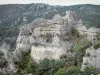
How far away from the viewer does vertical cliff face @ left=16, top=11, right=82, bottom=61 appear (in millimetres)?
44553

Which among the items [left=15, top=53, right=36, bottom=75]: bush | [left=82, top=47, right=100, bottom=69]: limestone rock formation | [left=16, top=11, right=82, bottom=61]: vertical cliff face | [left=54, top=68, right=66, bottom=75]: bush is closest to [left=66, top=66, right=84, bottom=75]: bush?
[left=54, top=68, right=66, bottom=75]: bush

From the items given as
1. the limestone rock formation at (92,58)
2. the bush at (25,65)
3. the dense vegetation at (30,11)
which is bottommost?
the bush at (25,65)

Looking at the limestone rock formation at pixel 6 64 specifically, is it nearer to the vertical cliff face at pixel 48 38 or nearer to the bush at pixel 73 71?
the vertical cliff face at pixel 48 38

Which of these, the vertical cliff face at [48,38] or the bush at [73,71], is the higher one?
the vertical cliff face at [48,38]

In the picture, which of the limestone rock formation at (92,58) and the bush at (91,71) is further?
the limestone rock formation at (92,58)

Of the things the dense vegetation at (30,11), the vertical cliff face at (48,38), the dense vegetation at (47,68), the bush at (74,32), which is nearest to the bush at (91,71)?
the dense vegetation at (47,68)

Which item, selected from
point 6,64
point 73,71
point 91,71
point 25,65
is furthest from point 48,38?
point 91,71

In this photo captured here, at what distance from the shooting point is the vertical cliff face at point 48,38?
146ft

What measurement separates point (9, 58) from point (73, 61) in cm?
978

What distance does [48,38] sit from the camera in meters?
47.1

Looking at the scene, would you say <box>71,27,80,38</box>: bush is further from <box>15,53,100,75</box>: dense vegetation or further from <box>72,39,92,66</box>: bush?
<box>15,53,100,75</box>: dense vegetation

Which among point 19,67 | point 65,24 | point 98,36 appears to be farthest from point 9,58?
point 98,36

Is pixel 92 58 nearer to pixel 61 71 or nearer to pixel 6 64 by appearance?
pixel 61 71

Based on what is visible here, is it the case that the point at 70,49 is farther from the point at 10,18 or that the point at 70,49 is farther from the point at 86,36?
the point at 10,18
